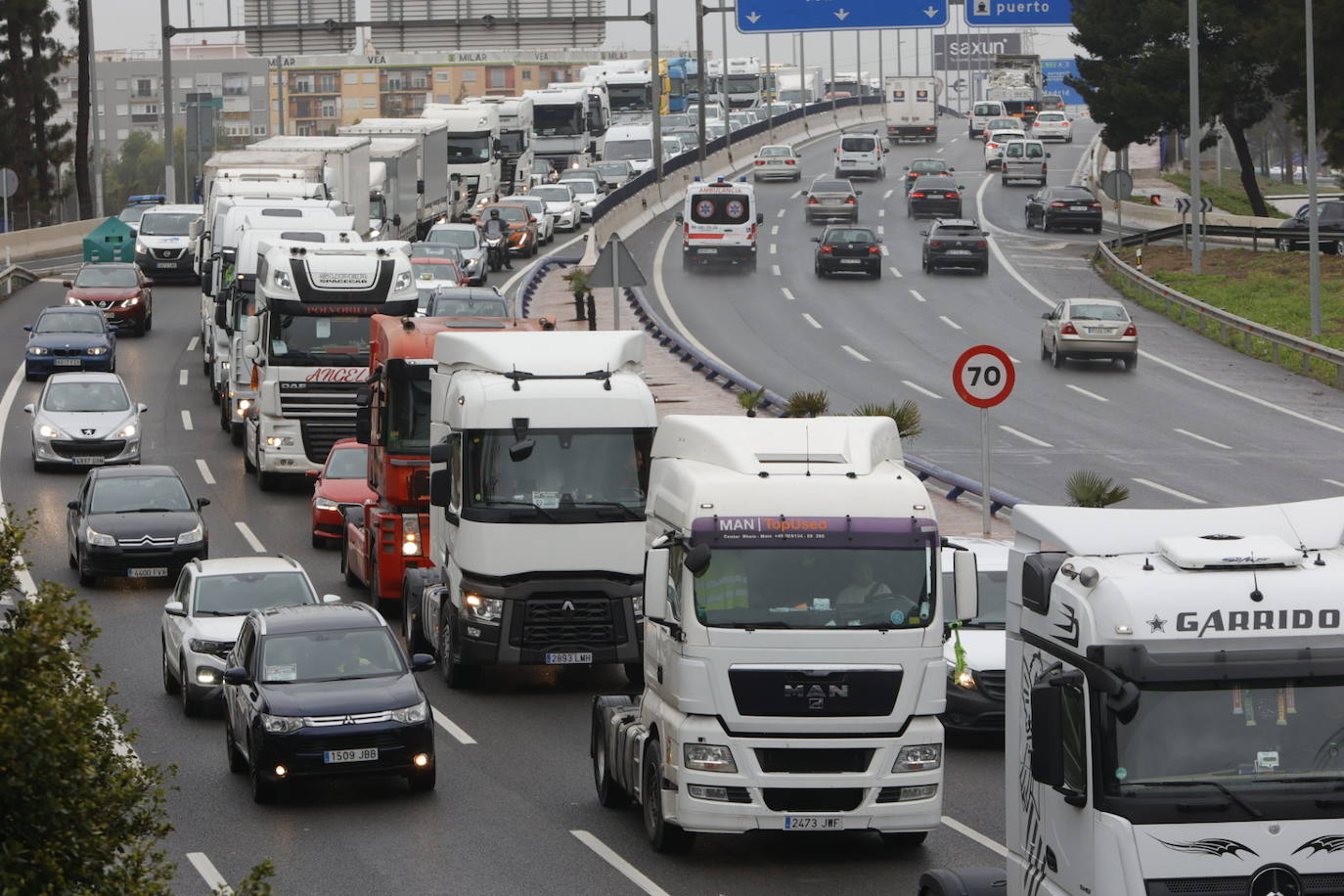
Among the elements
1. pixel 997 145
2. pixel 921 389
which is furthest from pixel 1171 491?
pixel 997 145

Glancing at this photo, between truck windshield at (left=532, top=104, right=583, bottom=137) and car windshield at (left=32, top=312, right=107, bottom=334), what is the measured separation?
4846cm

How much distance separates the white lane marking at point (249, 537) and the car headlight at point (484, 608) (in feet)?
29.7

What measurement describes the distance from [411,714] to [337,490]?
1298 cm

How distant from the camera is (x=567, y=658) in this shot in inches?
784

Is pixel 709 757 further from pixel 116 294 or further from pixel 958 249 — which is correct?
pixel 958 249

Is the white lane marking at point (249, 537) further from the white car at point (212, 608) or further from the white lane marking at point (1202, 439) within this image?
the white lane marking at point (1202, 439)

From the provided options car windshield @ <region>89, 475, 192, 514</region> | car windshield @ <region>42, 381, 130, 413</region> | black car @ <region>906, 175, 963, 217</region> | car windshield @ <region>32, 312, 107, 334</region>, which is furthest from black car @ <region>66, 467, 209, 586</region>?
black car @ <region>906, 175, 963, 217</region>

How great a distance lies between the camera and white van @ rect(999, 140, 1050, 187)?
83.2 metres

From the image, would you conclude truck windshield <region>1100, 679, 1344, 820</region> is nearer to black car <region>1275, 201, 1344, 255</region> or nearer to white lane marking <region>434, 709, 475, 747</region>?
white lane marking <region>434, 709, 475, 747</region>

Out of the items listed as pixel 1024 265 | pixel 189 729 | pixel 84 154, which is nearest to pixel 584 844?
pixel 189 729

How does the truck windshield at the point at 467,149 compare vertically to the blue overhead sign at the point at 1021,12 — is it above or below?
below

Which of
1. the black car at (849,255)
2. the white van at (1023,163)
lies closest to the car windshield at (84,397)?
→ the black car at (849,255)

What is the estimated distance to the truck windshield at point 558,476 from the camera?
65.2 feet

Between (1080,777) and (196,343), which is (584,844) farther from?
(196,343)
